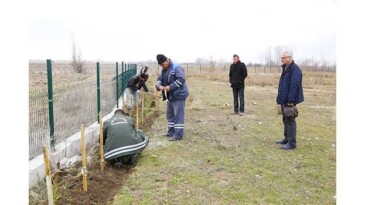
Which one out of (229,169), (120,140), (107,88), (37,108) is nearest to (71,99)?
(37,108)

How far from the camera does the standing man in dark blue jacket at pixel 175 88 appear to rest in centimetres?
692

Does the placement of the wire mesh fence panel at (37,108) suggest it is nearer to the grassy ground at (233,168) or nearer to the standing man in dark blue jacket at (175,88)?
the grassy ground at (233,168)

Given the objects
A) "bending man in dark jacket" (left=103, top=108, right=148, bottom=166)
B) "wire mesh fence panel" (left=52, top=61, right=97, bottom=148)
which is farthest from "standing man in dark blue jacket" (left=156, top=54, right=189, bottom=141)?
"bending man in dark jacket" (left=103, top=108, right=148, bottom=166)

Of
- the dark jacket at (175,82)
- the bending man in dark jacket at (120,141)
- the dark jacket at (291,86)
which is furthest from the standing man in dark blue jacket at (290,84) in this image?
the bending man in dark jacket at (120,141)

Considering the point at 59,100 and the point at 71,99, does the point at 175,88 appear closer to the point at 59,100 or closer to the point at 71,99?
the point at 71,99

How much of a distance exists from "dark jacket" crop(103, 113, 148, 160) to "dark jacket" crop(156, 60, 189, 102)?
168cm

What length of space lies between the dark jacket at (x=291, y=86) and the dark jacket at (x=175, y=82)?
182cm

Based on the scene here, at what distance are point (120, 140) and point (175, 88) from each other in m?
1.95

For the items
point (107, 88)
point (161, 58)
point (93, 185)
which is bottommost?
point (93, 185)

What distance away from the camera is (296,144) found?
703 cm

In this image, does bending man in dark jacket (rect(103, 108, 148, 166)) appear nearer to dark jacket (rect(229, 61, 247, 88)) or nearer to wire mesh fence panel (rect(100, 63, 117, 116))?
wire mesh fence panel (rect(100, 63, 117, 116))

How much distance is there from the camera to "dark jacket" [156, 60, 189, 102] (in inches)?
272

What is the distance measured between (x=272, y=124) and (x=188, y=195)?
5.52 meters

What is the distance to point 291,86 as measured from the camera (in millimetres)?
6137
